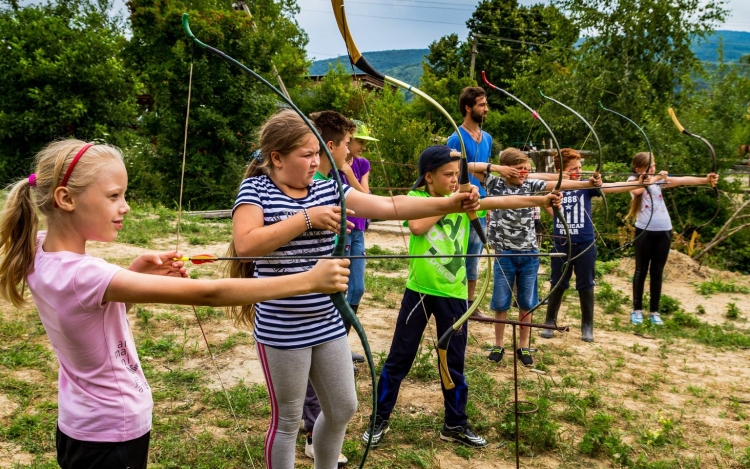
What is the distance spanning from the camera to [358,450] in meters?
2.95

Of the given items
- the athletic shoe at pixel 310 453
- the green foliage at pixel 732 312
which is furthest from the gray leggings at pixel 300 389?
the green foliage at pixel 732 312

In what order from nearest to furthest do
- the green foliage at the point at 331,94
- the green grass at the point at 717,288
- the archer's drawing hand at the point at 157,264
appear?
the archer's drawing hand at the point at 157,264 → the green grass at the point at 717,288 → the green foliage at the point at 331,94

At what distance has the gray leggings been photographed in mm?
2014

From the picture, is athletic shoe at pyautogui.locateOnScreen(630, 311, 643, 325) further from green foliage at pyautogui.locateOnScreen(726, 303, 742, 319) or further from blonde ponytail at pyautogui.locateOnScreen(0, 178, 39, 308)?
blonde ponytail at pyautogui.locateOnScreen(0, 178, 39, 308)

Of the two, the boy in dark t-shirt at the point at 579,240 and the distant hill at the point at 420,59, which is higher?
the distant hill at the point at 420,59

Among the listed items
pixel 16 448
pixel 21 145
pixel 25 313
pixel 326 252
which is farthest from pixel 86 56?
pixel 326 252

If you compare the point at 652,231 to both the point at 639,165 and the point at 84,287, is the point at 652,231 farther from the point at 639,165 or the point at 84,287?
the point at 84,287

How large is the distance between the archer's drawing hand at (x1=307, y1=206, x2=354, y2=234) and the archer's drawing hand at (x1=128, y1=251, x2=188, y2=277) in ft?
1.49

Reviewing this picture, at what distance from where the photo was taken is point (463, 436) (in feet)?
10.00

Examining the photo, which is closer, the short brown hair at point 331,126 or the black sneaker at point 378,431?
the black sneaker at point 378,431

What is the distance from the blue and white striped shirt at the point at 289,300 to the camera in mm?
2004

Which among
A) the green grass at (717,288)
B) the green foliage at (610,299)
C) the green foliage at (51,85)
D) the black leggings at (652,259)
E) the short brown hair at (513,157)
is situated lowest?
the green grass at (717,288)

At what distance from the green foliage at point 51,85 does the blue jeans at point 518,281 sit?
36.4ft

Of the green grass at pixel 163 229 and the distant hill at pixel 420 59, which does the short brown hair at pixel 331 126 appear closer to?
the green grass at pixel 163 229
